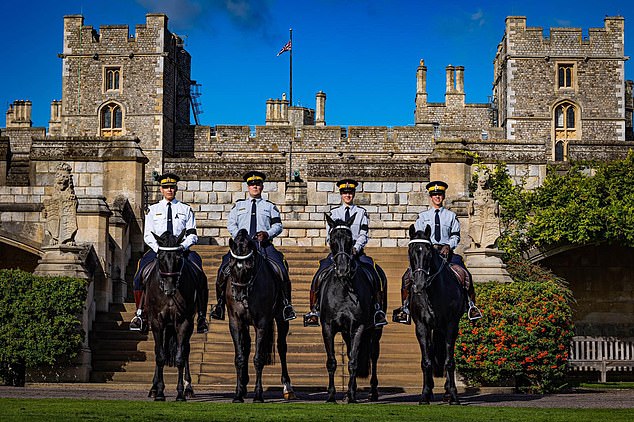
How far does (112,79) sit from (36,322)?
56.4m

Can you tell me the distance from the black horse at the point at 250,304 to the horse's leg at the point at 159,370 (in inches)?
34.1

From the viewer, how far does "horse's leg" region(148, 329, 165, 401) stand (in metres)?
13.7

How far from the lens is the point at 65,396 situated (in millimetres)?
14672

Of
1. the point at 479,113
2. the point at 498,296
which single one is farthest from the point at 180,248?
the point at 479,113

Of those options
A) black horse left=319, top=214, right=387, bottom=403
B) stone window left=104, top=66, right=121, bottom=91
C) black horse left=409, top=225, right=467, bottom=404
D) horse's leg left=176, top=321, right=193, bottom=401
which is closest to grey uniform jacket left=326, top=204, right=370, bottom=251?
black horse left=319, top=214, right=387, bottom=403

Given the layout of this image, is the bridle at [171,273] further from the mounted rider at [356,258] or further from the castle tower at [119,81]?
the castle tower at [119,81]

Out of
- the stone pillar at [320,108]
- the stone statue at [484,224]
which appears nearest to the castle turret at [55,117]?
the stone pillar at [320,108]

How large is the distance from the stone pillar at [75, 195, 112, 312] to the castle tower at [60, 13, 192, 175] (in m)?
50.2

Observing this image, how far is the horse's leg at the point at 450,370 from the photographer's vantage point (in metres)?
13.8

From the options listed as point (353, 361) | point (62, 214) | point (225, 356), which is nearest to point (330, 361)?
point (353, 361)

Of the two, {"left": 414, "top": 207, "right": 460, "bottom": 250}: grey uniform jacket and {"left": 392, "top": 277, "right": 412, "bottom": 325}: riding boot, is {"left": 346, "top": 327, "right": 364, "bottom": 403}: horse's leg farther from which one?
{"left": 414, "top": 207, "right": 460, "bottom": 250}: grey uniform jacket

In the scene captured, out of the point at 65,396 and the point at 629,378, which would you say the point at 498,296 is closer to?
the point at 65,396

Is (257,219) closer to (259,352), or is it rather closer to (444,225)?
(259,352)

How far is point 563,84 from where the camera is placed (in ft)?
234
